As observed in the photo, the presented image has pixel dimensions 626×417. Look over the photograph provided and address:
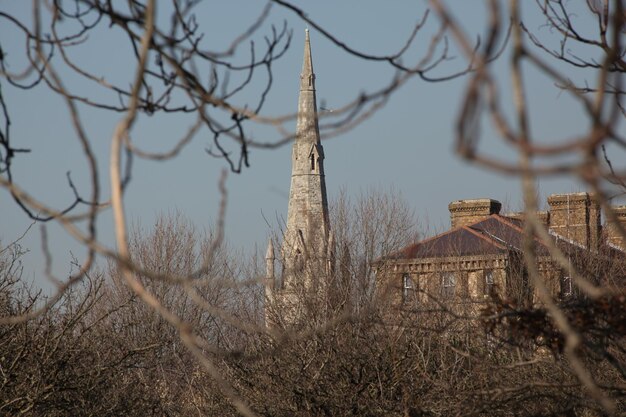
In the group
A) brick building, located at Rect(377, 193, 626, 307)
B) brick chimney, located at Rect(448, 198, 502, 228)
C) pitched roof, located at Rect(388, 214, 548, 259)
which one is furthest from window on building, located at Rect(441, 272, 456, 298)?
brick chimney, located at Rect(448, 198, 502, 228)

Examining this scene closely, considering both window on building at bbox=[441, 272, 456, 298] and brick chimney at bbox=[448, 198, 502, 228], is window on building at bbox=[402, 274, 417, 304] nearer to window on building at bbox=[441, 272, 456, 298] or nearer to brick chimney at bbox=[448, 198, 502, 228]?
window on building at bbox=[441, 272, 456, 298]

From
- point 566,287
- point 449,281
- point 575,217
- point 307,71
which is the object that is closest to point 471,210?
point 575,217

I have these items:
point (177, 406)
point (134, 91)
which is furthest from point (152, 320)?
point (134, 91)

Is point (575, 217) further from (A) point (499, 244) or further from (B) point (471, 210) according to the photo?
(B) point (471, 210)

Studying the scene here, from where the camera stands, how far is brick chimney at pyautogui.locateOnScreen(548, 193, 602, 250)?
37.5 metres

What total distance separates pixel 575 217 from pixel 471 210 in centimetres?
543

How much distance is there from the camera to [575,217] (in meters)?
38.2

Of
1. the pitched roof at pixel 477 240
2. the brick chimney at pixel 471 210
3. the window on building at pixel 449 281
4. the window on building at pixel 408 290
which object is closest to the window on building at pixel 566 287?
the pitched roof at pixel 477 240

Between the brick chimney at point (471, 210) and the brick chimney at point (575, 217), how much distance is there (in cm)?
348

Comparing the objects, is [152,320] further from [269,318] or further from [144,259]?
[269,318]

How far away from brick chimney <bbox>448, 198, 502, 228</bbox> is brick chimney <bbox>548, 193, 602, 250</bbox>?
11.4 ft

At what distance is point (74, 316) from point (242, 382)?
2958 millimetres

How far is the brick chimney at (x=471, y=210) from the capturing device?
4225cm

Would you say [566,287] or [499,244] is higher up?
[499,244]
